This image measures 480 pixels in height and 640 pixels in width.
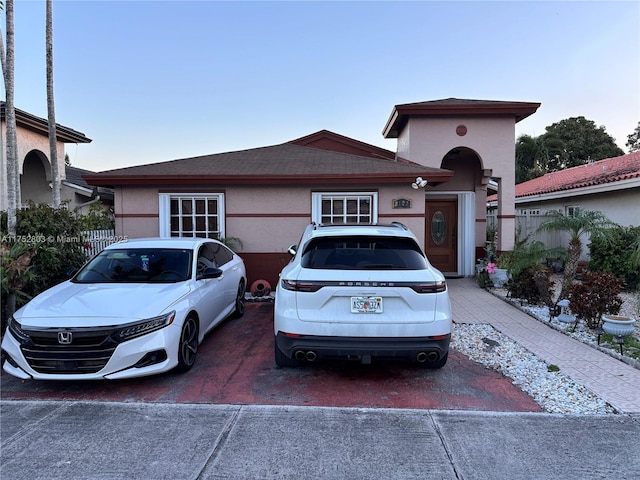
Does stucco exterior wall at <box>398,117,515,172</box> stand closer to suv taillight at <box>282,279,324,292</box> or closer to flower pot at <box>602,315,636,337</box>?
flower pot at <box>602,315,636,337</box>

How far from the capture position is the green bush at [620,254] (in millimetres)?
9547

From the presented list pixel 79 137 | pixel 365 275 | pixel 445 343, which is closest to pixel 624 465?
pixel 445 343

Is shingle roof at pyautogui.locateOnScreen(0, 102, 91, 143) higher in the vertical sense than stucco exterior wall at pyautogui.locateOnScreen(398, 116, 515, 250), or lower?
higher

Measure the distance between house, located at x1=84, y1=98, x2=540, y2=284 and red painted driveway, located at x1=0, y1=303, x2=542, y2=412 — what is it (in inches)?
177

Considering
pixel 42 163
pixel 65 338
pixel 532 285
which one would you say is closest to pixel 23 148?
pixel 42 163

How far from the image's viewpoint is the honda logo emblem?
3.94 metres

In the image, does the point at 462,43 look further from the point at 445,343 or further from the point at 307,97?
the point at 445,343

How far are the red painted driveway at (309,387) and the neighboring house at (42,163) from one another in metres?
10.8

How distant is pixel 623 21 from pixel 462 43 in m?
3.71

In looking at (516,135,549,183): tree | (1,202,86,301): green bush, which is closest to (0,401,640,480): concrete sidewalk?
(1,202,86,301): green bush

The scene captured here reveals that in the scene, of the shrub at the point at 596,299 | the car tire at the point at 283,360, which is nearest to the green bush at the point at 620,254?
the shrub at the point at 596,299

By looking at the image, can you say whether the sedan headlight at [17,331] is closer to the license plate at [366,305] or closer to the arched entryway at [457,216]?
the license plate at [366,305]

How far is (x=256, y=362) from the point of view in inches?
199

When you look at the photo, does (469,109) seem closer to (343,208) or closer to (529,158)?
(343,208)
